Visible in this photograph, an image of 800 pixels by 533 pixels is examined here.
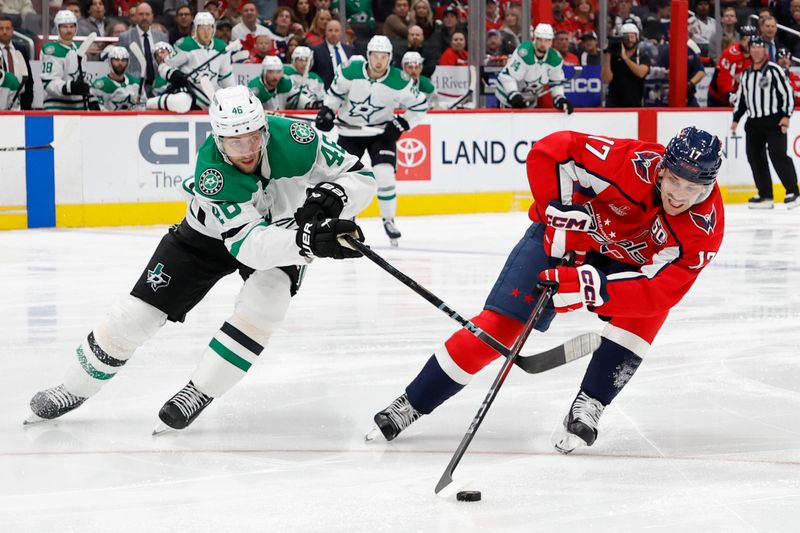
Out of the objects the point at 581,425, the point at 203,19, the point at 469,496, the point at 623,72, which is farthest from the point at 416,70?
the point at 469,496

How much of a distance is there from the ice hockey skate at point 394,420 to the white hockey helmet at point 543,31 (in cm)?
656

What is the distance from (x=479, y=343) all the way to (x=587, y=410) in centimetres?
32

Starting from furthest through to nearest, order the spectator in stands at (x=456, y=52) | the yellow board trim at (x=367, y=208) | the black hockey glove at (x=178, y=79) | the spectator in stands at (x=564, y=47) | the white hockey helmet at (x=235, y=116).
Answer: the spectator in stands at (x=564, y=47)
the spectator in stands at (x=456, y=52)
the black hockey glove at (x=178, y=79)
the yellow board trim at (x=367, y=208)
the white hockey helmet at (x=235, y=116)

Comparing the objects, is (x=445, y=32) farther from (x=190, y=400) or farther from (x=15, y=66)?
(x=190, y=400)

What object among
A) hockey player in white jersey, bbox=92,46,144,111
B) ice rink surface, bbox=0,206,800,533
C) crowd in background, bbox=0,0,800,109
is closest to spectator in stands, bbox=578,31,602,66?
crowd in background, bbox=0,0,800,109

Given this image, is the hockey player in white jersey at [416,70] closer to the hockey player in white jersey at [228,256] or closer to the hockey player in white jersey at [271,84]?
the hockey player in white jersey at [271,84]

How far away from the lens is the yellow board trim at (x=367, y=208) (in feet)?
27.1

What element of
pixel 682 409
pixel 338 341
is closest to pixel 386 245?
pixel 338 341

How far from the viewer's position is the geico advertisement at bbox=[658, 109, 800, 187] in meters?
9.98

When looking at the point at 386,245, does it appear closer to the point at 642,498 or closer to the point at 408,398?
the point at 408,398

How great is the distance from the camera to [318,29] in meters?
9.30

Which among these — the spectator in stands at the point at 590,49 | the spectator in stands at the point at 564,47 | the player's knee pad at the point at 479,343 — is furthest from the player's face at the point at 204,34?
the player's knee pad at the point at 479,343

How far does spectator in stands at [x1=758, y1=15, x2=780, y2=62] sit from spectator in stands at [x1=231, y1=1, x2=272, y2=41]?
3900 millimetres

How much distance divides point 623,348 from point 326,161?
87 cm
